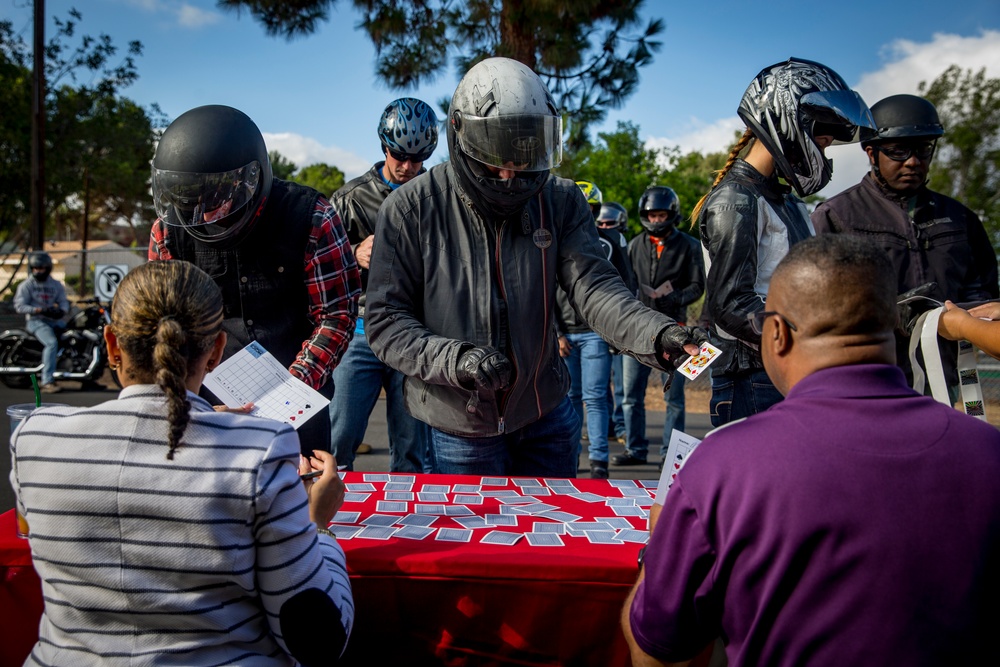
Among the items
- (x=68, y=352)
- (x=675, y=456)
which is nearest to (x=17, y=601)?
(x=675, y=456)

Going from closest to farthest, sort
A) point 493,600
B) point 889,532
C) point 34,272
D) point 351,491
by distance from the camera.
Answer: point 889,532
point 493,600
point 351,491
point 34,272

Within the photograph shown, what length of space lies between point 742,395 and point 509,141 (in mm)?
1168

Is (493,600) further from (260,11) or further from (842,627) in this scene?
(260,11)

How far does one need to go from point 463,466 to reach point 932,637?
1635 mm

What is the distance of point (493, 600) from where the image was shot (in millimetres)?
1848

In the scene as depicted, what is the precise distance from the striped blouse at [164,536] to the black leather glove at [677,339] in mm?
1163

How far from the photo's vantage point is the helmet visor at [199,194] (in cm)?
247

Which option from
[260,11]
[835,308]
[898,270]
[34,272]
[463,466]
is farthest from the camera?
[260,11]

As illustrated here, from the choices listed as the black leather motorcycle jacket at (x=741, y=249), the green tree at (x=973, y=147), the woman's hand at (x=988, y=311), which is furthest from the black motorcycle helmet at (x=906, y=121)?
the green tree at (x=973, y=147)

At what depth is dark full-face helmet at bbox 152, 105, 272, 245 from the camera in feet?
8.11

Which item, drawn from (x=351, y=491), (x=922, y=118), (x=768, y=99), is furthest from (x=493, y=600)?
(x=922, y=118)

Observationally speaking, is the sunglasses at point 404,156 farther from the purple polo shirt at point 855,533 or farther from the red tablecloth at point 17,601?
the purple polo shirt at point 855,533

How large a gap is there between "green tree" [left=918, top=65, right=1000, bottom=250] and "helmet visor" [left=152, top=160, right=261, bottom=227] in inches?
1100

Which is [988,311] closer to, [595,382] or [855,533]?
[855,533]
